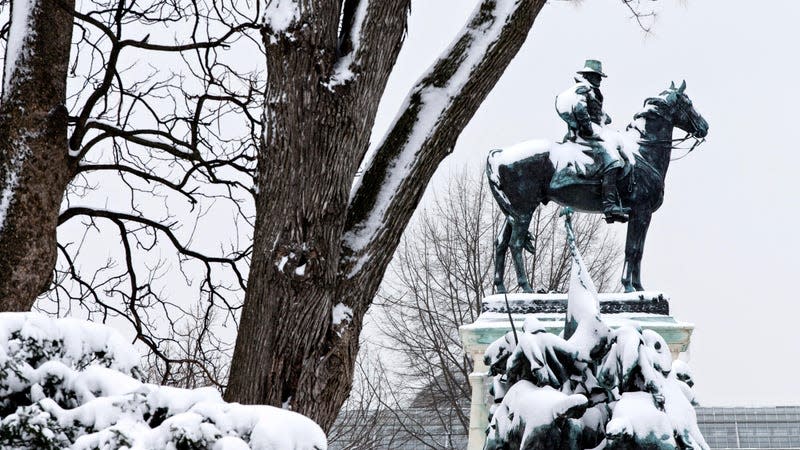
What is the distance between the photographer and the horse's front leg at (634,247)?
10336mm

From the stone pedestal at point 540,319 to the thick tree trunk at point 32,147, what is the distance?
3.64 m

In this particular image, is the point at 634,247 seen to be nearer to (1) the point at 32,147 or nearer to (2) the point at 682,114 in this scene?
(2) the point at 682,114

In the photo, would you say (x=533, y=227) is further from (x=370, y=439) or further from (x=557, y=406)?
(x=557, y=406)

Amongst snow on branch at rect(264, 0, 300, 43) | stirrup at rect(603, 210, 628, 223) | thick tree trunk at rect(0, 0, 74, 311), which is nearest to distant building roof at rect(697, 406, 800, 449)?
stirrup at rect(603, 210, 628, 223)

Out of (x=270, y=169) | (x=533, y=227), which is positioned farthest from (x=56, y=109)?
(x=533, y=227)

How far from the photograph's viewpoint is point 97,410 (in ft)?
10.7

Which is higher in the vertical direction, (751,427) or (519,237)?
(751,427)

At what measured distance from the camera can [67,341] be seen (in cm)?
359

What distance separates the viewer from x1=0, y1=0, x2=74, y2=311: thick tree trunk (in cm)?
691

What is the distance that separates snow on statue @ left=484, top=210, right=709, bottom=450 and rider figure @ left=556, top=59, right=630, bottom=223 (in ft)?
18.4

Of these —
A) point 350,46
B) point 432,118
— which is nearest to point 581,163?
point 432,118

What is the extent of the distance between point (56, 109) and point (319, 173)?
104 inches

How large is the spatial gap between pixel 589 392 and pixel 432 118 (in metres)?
1.97

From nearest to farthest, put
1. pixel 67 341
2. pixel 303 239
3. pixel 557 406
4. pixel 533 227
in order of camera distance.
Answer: pixel 67 341 < pixel 557 406 < pixel 303 239 < pixel 533 227
